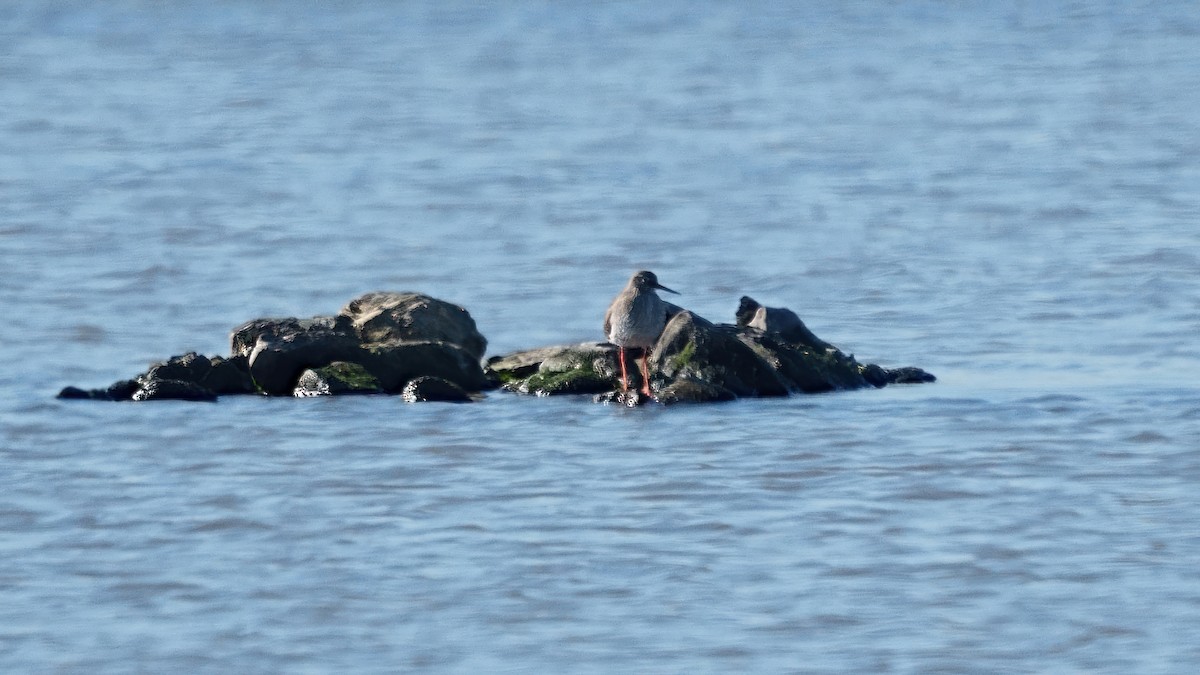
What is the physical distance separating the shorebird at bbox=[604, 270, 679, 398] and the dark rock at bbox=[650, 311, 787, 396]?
11 centimetres

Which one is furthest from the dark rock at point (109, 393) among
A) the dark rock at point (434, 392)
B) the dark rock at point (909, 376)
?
the dark rock at point (909, 376)

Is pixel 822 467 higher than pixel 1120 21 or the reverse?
the reverse

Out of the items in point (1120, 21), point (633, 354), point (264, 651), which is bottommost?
point (264, 651)

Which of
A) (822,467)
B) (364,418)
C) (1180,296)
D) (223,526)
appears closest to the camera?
(223,526)

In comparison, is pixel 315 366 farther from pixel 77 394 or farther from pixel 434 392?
pixel 77 394

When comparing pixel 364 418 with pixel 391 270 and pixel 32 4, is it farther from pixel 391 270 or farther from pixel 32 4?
pixel 32 4

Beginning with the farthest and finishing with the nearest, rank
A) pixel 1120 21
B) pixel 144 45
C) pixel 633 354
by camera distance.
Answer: pixel 1120 21 < pixel 144 45 < pixel 633 354

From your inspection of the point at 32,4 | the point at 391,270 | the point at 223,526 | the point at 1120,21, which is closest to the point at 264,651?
the point at 223,526

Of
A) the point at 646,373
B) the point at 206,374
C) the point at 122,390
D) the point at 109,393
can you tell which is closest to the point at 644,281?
the point at 646,373

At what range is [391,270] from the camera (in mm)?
21812

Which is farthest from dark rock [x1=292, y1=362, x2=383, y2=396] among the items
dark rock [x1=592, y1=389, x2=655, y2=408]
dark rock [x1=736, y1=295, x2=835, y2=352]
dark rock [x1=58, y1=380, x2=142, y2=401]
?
dark rock [x1=736, y1=295, x2=835, y2=352]

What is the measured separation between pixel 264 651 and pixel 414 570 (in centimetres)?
133

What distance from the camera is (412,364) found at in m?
15.7

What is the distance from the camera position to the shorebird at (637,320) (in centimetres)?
1516
